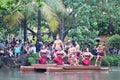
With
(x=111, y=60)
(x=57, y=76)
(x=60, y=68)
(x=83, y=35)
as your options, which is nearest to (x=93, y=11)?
(x=83, y=35)

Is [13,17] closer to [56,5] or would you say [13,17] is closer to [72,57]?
[56,5]

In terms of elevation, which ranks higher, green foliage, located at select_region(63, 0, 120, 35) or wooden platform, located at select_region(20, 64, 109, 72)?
green foliage, located at select_region(63, 0, 120, 35)

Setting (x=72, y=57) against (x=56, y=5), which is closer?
(x=72, y=57)

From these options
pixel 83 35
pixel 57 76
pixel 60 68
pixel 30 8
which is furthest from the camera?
pixel 83 35

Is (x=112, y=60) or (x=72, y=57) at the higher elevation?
(x=72, y=57)

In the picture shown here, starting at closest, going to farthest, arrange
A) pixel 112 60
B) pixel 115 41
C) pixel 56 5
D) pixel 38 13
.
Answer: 1. pixel 56 5
2. pixel 38 13
3. pixel 112 60
4. pixel 115 41

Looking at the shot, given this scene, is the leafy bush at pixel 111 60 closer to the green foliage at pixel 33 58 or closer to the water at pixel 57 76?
the green foliage at pixel 33 58

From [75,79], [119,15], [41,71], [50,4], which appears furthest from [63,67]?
[119,15]

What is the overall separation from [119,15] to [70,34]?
13.7ft

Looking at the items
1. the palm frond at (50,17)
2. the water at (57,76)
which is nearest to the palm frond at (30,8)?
the palm frond at (50,17)

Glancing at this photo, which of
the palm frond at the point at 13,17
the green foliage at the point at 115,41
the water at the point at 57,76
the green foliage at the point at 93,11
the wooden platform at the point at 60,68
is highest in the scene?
the green foliage at the point at 93,11

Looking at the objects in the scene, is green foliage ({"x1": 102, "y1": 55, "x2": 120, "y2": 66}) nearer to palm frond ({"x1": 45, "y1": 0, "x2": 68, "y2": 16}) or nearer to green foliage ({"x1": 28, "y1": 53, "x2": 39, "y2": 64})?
palm frond ({"x1": 45, "y1": 0, "x2": 68, "y2": 16})

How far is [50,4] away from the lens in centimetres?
2944

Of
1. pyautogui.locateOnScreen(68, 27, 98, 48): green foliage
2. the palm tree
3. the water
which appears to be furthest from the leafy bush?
the water
